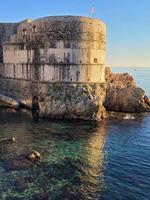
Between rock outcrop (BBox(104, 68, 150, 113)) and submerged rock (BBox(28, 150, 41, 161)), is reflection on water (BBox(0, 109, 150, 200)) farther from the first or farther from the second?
rock outcrop (BBox(104, 68, 150, 113))

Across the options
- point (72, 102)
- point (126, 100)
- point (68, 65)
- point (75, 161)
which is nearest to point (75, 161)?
point (75, 161)

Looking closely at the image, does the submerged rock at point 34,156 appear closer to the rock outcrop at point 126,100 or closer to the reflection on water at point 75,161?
the reflection on water at point 75,161

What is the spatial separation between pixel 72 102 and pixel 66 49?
809 centimetres

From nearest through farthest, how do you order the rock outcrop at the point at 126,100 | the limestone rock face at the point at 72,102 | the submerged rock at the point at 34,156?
the submerged rock at the point at 34,156 < the limestone rock face at the point at 72,102 < the rock outcrop at the point at 126,100

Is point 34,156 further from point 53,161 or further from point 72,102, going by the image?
point 72,102

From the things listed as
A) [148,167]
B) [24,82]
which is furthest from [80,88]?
[148,167]

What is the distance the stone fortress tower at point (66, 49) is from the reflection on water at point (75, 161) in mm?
7776

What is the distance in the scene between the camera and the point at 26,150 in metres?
28.3

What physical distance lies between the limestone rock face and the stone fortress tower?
4.96 ft

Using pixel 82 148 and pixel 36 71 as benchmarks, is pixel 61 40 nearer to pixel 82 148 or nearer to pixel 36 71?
pixel 36 71

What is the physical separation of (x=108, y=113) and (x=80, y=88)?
8.44m

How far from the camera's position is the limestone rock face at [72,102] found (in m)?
41.8

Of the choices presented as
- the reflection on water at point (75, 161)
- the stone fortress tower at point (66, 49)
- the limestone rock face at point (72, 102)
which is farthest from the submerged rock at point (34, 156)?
the stone fortress tower at point (66, 49)

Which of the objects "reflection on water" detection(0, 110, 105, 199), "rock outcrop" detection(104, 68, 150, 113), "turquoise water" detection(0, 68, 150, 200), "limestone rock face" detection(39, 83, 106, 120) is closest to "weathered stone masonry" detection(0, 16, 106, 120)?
"limestone rock face" detection(39, 83, 106, 120)
